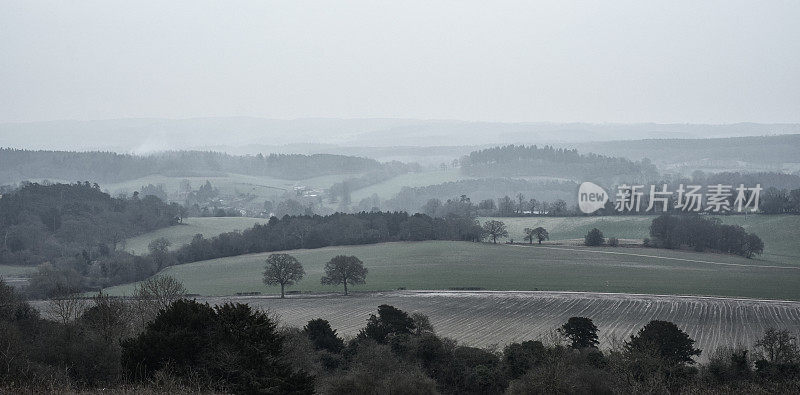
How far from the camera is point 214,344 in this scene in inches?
883

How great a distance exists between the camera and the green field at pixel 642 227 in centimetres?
7981

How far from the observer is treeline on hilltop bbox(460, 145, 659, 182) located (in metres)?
174

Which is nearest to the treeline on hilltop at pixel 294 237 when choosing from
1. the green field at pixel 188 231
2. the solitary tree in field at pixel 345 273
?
the green field at pixel 188 231

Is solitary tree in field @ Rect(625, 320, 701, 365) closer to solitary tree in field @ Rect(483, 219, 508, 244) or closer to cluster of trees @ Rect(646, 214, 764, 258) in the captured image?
cluster of trees @ Rect(646, 214, 764, 258)

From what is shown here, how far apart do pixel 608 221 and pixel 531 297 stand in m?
41.0

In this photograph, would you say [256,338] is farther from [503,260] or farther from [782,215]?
[782,215]

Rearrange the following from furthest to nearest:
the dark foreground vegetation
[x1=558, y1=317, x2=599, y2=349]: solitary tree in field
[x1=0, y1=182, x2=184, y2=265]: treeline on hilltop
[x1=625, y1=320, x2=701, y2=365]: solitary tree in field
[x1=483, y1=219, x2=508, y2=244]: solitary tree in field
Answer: [x1=483, y1=219, x2=508, y2=244]: solitary tree in field
[x1=0, y1=182, x2=184, y2=265]: treeline on hilltop
[x1=558, y1=317, x2=599, y2=349]: solitary tree in field
[x1=625, y1=320, x2=701, y2=365]: solitary tree in field
the dark foreground vegetation

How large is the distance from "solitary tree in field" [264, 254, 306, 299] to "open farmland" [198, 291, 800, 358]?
167 cm

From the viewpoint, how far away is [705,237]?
8050 centimetres

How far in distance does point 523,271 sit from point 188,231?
48.8 metres

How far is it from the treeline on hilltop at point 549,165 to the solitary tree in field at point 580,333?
133 metres

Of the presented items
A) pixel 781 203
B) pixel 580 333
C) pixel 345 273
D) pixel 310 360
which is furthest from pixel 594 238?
pixel 310 360

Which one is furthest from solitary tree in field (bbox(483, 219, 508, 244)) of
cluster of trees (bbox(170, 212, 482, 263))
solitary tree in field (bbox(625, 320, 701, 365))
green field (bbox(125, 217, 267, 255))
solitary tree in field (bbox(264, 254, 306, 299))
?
solitary tree in field (bbox(625, 320, 701, 365))

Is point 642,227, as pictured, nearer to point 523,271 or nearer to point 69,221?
point 523,271
